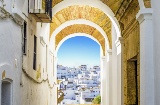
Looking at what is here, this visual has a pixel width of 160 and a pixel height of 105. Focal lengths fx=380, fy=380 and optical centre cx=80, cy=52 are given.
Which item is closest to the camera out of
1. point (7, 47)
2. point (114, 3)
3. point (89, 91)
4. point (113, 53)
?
point (7, 47)

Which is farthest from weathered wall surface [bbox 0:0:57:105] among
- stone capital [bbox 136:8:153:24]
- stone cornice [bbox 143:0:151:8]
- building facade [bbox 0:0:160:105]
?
stone cornice [bbox 143:0:151:8]

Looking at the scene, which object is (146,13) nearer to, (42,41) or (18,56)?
(18,56)

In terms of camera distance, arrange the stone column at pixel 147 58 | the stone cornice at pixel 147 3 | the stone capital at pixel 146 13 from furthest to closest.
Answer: the stone cornice at pixel 147 3 < the stone capital at pixel 146 13 < the stone column at pixel 147 58

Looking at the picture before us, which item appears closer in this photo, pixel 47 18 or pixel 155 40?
pixel 155 40

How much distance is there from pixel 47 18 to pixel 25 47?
5.77 feet

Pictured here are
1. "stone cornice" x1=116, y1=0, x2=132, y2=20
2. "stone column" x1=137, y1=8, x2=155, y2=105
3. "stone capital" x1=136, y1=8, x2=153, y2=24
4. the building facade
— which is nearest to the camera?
the building facade

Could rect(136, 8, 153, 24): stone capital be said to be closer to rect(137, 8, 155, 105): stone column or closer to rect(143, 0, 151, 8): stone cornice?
rect(137, 8, 155, 105): stone column

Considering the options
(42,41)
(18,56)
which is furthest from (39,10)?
(42,41)

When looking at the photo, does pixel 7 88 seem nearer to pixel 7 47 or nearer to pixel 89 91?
pixel 7 47

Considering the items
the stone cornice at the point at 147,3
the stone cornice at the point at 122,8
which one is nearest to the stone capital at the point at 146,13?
the stone cornice at the point at 147,3

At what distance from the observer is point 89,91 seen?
70.8m

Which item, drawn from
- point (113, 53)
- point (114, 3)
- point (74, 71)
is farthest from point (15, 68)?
point (74, 71)

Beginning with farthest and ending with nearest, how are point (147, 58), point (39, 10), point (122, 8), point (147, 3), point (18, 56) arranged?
point (122, 8) → point (39, 10) → point (18, 56) → point (147, 3) → point (147, 58)

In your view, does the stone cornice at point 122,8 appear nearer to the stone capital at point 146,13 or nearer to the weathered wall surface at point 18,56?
the stone capital at point 146,13
